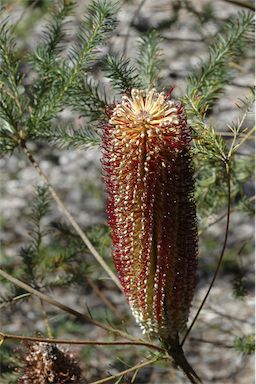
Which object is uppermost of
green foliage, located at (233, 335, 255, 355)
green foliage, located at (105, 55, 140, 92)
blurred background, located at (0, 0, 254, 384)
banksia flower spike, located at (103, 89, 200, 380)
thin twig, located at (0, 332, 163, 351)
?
blurred background, located at (0, 0, 254, 384)

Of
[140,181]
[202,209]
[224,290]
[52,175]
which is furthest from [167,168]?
[52,175]

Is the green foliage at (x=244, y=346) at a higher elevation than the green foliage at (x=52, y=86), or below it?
below

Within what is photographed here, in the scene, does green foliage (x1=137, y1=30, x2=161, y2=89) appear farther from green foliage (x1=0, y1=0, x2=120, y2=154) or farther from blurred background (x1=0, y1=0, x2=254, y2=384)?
blurred background (x1=0, y1=0, x2=254, y2=384)

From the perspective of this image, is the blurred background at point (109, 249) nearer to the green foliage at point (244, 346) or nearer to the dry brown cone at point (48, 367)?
the green foliage at point (244, 346)

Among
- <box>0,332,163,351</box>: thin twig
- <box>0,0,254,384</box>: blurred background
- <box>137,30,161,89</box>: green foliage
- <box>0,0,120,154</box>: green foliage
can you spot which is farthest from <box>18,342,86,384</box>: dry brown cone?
<box>0,0,254,384</box>: blurred background

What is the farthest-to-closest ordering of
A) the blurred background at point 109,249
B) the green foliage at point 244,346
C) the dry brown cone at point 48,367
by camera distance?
the blurred background at point 109,249, the green foliage at point 244,346, the dry brown cone at point 48,367

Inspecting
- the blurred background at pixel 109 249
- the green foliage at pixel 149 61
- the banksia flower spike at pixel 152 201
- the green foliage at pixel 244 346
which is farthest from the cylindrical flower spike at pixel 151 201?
the blurred background at pixel 109 249

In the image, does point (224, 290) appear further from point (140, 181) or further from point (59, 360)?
point (140, 181)

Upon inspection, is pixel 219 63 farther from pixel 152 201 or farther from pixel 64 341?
pixel 64 341
